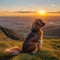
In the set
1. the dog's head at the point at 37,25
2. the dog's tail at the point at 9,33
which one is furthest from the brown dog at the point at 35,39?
the dog's tail at the point at 9,33

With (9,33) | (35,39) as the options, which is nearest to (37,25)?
(35,39)

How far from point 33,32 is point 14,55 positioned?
4.03 ft

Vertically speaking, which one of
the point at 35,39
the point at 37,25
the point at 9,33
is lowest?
the point at 9,33

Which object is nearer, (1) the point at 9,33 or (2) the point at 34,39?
(2) the point at 34,39

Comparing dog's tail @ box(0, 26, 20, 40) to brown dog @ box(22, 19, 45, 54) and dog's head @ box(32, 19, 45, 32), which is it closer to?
brown dog @ box(22, 19, 45, 54)

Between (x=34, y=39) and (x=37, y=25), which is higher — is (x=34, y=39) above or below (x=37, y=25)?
below

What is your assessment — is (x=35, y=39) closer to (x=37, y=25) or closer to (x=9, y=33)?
(x=37, y=25)

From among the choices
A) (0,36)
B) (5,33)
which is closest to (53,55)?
(0,36)

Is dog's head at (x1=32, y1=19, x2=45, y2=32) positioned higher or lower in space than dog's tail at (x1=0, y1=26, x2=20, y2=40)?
higher

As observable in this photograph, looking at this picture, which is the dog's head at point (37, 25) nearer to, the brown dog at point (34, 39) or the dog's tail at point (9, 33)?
the brown dog at point (34, 39)

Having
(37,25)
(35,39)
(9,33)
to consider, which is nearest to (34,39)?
(35,39)

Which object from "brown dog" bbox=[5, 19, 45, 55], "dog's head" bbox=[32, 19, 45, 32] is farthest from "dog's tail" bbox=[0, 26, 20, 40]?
"dog's head" bbox=[32, 19, 45, 32]

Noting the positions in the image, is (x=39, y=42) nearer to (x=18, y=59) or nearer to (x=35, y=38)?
(x=35, y=38)

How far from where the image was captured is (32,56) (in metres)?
10.4
